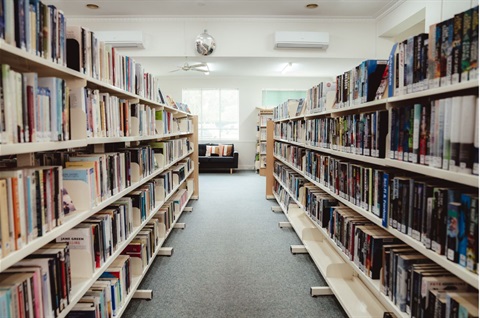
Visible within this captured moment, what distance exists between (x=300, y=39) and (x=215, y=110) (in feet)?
15.5

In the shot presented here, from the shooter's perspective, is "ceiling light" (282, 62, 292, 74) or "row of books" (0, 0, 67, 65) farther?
"ceiling light" (282, 62, 292, 74)

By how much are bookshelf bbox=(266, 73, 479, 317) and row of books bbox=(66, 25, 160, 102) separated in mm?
1545

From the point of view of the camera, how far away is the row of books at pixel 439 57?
1.04 metres

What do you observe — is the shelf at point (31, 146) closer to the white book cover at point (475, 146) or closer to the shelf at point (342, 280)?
the white book cover at point (475, 146)

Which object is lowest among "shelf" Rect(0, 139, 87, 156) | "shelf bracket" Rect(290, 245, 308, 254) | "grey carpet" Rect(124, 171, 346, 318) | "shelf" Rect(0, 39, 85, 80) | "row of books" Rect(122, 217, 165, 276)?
"grey carpet" Rect(124, 171, 346, 318)

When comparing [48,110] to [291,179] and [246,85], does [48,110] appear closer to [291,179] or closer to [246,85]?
[291,179]

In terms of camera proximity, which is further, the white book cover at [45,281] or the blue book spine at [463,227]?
the white book cover at [45,281]

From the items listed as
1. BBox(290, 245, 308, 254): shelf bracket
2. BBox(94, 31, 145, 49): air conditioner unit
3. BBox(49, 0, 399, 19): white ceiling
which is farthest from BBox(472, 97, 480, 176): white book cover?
BBox(94, 31, 145, 49): air conditioner unit

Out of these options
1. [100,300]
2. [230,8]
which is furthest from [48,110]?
[230,8]

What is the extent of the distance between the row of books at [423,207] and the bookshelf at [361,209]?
31mm

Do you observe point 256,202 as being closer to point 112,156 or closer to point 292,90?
point 112,156

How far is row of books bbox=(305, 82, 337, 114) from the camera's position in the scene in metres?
2.59

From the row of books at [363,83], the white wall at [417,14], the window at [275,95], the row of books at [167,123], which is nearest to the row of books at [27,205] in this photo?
the row of books at [363,83]

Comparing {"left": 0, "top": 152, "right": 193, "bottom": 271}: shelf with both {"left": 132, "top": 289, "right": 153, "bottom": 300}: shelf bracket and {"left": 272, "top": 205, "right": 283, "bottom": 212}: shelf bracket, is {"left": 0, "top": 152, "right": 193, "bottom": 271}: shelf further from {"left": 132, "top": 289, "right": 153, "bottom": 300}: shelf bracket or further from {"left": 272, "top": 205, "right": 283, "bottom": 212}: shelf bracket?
{"left": 272, "top": 205, "right": 283, "bottom": 212}: shelf bracket
